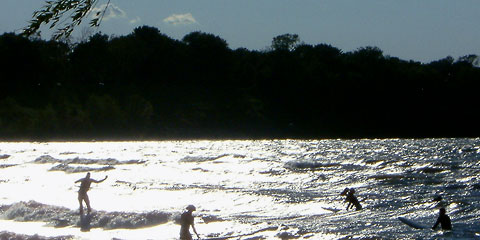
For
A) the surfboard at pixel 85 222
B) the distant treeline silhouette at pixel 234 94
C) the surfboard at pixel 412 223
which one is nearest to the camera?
the surfboard at pixel 412 223

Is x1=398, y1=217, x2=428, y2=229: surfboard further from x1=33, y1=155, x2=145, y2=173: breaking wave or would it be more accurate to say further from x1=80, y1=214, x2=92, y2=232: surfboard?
x1=33, y1=155, x2=145, y2=173: breaking wave

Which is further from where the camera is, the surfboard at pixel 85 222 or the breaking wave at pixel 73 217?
the breaking wave at pixel 73 217

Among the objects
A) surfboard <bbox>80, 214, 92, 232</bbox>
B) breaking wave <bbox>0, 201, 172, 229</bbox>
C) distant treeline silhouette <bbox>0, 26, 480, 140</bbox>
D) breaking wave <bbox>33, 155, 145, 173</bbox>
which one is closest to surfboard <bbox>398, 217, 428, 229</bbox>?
breaking wave <bbox>0, 201, 172, 229</bbox>

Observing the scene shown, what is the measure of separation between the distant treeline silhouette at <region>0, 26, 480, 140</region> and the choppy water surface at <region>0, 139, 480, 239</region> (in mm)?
48963

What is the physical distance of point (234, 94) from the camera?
382 feet

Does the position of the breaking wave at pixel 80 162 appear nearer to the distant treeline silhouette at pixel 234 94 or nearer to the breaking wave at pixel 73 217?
the breaking wave at pixel 73 217

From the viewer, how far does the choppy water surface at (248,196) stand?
23.5 meters

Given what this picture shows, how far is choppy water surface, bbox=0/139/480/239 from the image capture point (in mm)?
23484

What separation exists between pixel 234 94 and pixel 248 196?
276ft

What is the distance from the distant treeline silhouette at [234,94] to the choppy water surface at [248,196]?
49.0 metres

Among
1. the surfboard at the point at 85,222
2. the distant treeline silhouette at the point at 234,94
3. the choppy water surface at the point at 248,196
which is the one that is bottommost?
the surfboard at the point at 85,222

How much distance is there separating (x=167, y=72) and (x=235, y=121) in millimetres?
12811

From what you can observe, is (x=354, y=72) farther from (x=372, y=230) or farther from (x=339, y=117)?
(x=372, y=230)

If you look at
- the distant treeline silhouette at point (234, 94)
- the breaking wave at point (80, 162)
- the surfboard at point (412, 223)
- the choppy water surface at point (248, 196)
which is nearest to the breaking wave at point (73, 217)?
the choppy water surface at point (248, 196)
